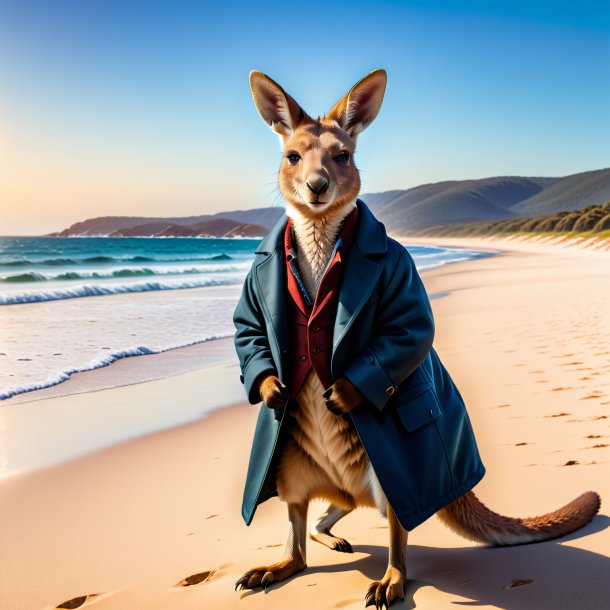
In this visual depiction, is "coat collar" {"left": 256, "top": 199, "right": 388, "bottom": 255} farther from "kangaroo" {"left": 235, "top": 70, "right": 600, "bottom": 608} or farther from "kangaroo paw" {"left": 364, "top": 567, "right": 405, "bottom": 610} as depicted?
"kangaroo paw" {"left": 364, "top": 567, "right": 405, "bottom": 610}

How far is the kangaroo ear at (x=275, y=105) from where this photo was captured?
2469 millimetres

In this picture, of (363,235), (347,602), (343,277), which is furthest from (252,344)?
(347,602)

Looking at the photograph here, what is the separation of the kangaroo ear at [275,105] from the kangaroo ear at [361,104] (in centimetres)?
14

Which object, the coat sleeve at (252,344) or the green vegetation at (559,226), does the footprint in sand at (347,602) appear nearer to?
the coat sleeve at (252,344)

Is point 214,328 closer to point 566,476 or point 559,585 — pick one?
point 566,476

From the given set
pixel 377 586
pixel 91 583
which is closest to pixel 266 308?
pixel 377 586

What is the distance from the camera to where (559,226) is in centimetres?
4562

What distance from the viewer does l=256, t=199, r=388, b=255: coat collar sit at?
2.36 metres

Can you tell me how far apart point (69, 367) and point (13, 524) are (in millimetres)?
3945

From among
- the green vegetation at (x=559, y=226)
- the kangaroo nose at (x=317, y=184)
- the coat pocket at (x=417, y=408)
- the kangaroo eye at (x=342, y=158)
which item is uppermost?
the kangaroo eye at (x=342, y=158)

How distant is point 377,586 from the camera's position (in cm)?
238

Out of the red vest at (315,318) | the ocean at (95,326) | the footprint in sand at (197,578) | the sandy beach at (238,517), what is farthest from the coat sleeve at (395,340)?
the ocean at (95,326)

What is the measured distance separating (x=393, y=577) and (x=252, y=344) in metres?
0.92

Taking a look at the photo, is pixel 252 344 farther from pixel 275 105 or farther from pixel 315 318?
pixel 275 105
